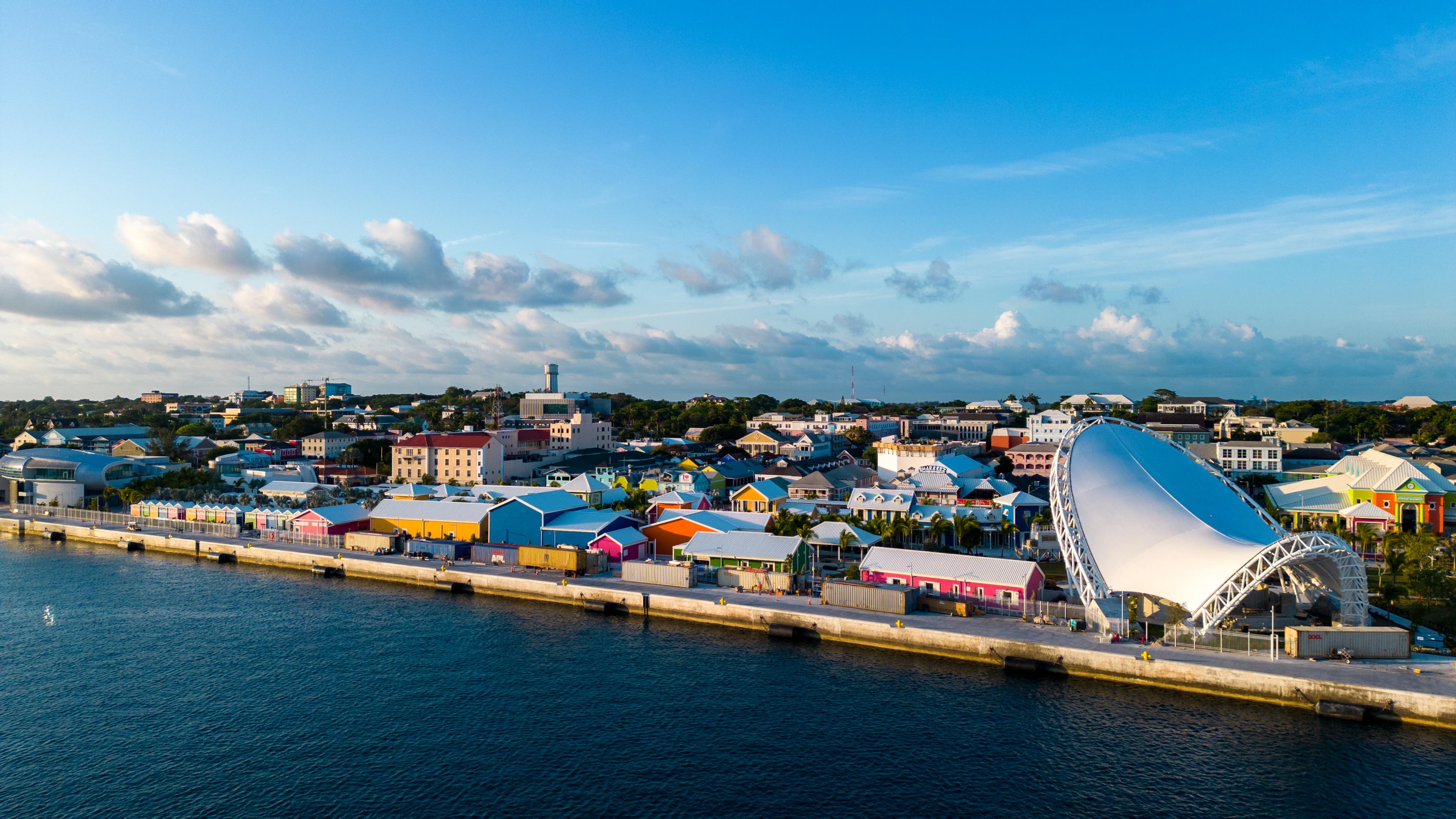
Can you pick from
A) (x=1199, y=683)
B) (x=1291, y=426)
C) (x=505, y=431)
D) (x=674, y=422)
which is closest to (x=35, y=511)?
(x=505, y=431)

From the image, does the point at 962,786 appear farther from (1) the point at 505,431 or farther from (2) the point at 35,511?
(1) the point at 505,431

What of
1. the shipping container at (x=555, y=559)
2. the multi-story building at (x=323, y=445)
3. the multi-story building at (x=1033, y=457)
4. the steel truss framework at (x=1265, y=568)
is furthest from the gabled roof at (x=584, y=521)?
the multi-story building at (x=323, y=445)

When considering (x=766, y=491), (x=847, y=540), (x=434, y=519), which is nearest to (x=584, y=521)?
(x=434, y=519)

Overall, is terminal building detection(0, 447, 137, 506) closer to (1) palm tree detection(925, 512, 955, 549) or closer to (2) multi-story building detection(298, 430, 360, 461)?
(2) multi-story building detection(298, 430, 360, 461)

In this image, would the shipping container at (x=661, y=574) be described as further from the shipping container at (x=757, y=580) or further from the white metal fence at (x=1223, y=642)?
the white metal fence at (x=1223, y=642)

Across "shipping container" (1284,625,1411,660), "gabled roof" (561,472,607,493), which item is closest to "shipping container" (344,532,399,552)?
"gabled roof" (561,472,607,493)
